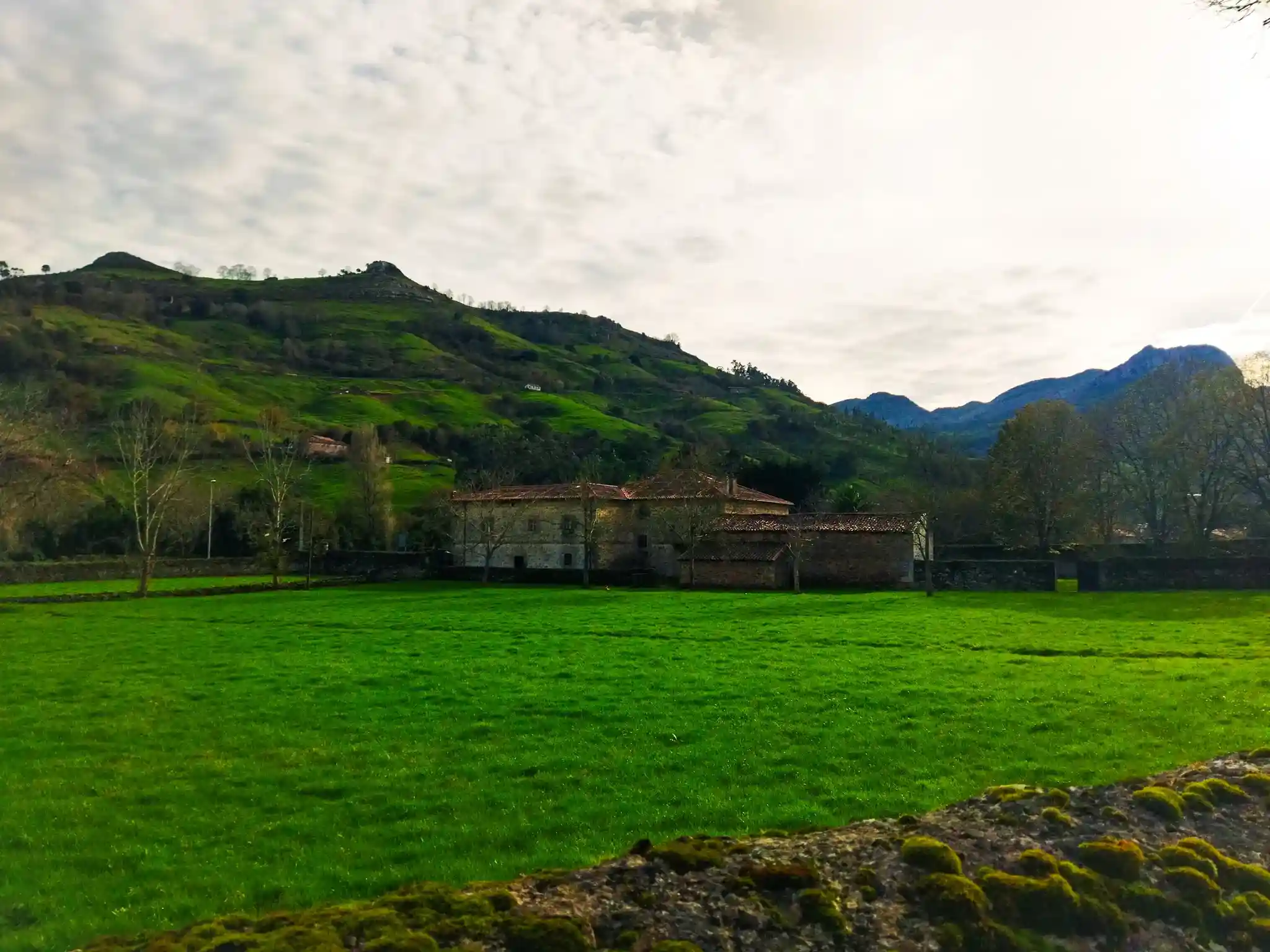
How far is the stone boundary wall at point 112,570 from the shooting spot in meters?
55.5

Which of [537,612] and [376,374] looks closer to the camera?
[537,612]

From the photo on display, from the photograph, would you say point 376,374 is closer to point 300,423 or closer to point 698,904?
point 300,423

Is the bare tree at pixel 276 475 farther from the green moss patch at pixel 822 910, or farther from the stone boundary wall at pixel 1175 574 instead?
the green moss patch at pixel 822 910

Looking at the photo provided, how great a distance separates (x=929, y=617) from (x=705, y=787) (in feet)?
78.7

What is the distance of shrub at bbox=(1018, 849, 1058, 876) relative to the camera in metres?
4.61

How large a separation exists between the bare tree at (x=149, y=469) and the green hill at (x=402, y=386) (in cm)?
1594

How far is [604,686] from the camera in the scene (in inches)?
687

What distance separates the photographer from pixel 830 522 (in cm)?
5797

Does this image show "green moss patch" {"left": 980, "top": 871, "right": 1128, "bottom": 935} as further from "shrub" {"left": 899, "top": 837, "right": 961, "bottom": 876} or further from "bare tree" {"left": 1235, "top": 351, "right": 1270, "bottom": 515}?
"bare tree" {"left": 1235, "top": 351, "right": 1270, "bottom": 515}

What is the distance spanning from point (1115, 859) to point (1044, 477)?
6350 cm

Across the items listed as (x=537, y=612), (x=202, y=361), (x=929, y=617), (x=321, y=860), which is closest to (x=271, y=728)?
(x=321, y=860)

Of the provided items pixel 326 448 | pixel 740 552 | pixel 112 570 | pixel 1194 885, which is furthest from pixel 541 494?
pixel 1194 885

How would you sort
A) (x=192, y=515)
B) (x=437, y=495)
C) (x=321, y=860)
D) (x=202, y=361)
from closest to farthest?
(x=321, y=860) → (x=192, y=515) → (x=437, y=495) → (x=202, y=361)

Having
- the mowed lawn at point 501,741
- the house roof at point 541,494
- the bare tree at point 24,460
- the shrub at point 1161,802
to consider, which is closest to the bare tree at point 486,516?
the house roof at point 541,494
